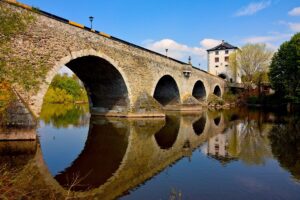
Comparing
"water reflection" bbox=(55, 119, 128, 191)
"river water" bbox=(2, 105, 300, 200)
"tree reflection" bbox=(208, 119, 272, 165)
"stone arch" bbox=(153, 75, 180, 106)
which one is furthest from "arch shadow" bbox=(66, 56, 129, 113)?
"stone arch" bbox=(153, 75, 180, 106)

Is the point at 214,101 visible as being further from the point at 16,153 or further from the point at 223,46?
the point at 16,153

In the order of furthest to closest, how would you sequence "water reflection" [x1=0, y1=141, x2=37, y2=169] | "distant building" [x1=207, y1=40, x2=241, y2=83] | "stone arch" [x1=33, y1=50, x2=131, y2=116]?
"distant building" [x1=207, y1=40, x2=241, y2=83]
"stone arch" [x1=33, y1=50, x2=131, y2=116]
"water reflection" [x1=0, y1=141, x2=37, y2=169]

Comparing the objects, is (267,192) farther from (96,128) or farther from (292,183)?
(96,128)

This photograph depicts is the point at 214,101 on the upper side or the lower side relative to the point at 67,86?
lower

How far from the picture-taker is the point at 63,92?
62.6 m

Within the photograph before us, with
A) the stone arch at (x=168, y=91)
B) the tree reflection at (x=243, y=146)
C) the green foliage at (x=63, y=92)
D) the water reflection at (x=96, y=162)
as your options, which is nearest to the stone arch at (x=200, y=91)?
the stone arch at (x=168, y=91)

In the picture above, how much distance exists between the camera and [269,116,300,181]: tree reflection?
10.8 m

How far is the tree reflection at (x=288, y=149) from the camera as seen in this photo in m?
10.8

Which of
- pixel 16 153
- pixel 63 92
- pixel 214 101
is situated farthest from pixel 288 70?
pixel 63 92

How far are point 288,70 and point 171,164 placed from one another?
36.4 meters

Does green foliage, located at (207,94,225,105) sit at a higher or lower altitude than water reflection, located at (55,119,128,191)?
higher

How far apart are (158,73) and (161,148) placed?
18.3 metres

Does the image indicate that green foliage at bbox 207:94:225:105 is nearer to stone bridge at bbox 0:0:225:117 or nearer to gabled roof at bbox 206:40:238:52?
stone bridge at bbox 0:0:225:117

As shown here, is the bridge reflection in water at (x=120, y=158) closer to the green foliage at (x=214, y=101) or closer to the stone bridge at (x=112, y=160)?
the stone bridge at (x=112, y=160)
